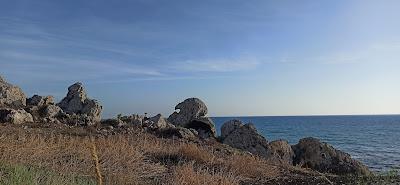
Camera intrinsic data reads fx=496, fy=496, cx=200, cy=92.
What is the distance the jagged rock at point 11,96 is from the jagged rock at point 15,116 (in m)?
2.85

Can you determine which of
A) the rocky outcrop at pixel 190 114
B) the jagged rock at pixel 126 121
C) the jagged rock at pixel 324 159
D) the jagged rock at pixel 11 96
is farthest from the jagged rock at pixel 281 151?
the jagged rock at pixel 11 96

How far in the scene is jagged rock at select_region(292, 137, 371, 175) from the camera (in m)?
22.5

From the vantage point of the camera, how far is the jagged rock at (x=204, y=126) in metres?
25.5

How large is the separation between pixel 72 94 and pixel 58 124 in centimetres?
648

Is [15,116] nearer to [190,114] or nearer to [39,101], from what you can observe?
[39,101]

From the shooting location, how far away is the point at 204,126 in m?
26.2

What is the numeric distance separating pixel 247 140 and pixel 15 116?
10.5 m

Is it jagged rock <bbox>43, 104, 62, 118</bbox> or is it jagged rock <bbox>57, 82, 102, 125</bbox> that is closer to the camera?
jagged rock <bbox>43, 104, 62, 118</bbox>

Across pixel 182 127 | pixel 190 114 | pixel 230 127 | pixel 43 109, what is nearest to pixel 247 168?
pixel 230 127

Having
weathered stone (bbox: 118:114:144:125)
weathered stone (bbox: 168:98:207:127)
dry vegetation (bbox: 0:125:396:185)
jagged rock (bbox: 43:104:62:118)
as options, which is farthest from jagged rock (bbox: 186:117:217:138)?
dry vegetation (bbox: 0:125:396:185)

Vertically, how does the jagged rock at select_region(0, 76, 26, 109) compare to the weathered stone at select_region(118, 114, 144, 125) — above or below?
above

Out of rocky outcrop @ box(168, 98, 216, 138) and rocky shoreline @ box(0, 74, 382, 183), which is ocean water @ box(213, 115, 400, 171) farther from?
rocky outcrop @ box(168, 98, 216, 138)

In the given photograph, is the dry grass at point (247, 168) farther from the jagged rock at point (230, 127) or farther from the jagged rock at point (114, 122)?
the jagged rock at point (114, 122)

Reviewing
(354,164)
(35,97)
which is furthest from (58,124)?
(354,164)
